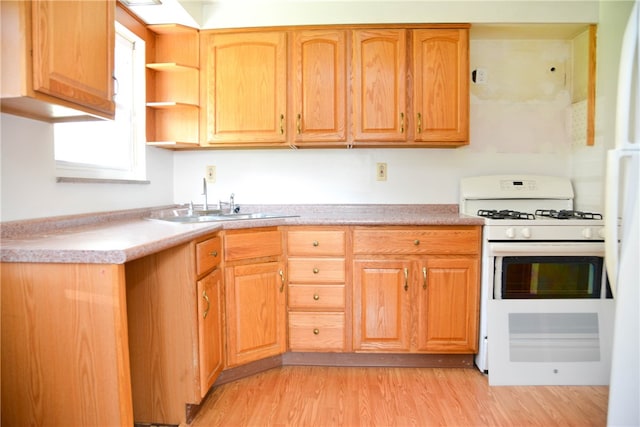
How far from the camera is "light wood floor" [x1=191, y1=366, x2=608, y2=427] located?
5.76 ft

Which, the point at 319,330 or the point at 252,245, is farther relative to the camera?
the point at 319,330

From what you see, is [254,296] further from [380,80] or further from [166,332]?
[380,80]

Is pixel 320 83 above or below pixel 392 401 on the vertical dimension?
above

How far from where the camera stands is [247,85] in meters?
2.41

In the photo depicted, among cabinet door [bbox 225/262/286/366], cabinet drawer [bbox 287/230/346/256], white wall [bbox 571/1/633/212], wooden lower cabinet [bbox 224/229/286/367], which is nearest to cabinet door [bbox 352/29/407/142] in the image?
cabinet drawer [bbox 287/230/346/256]

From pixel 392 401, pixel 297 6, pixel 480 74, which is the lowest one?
pixel 392 401

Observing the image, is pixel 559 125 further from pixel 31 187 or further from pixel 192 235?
pixel 31 187

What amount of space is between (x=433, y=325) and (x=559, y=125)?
1658 millimetres

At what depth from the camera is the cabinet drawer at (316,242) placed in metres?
2.20

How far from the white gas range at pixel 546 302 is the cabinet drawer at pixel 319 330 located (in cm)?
82

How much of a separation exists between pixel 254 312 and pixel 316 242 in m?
0.51

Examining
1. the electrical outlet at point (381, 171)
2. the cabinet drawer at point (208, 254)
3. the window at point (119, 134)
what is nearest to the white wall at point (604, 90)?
the electrical outlet at point (381, 171)

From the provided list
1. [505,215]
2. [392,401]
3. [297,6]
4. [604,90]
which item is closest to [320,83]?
[297,6]

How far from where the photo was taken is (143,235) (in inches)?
57.2
